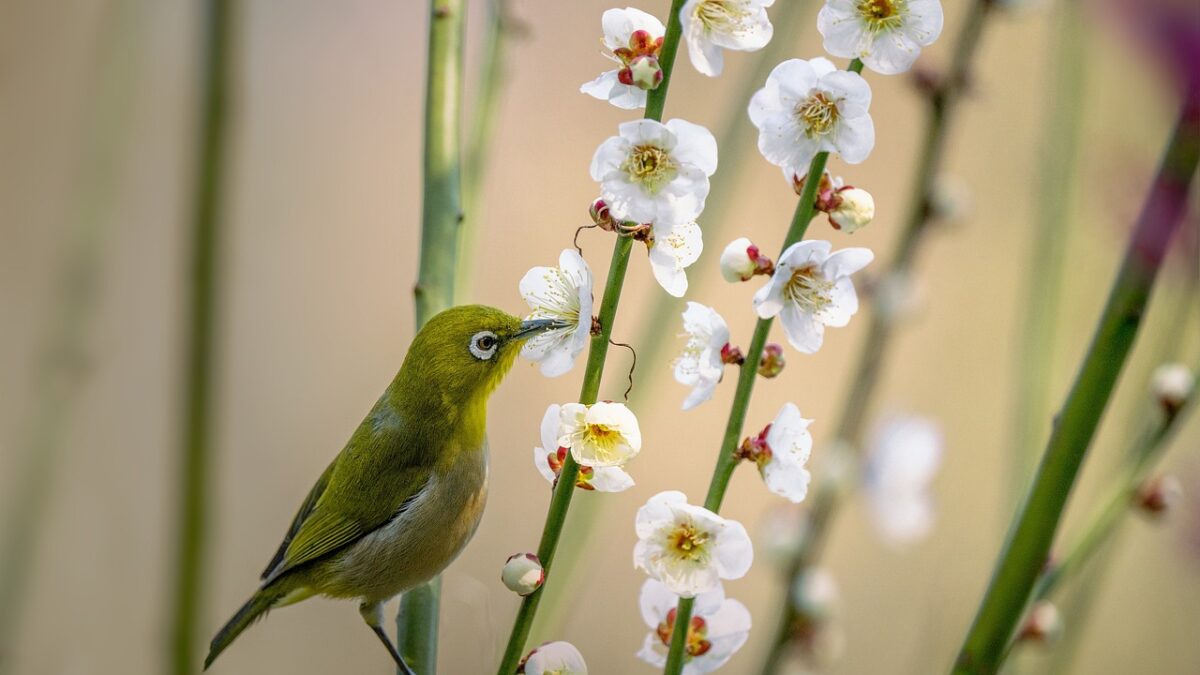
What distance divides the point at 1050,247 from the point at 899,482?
16.6 inches

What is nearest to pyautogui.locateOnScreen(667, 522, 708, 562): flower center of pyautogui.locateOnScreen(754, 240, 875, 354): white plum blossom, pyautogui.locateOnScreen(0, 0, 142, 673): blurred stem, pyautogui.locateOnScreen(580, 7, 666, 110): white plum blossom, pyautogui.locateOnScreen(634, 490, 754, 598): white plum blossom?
pyautogui.locateOnScreen(634, 490, 754, 598): white plum blossom

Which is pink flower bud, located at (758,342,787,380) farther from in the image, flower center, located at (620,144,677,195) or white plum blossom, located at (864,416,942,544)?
white plum blossom, located at (864,416,942,544)

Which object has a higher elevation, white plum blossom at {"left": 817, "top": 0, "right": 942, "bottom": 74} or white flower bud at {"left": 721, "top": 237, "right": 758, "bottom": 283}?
white plum blossom at {"left": 817, "top": 0, "right": 942, "bottom": 74}

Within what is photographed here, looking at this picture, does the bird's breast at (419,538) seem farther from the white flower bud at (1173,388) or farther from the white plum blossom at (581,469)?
the white flower bud at (1173,388)

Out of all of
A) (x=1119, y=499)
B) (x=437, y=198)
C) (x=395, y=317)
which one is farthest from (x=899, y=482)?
(x=395, y=317)

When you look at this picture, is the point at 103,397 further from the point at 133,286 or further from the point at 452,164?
the point at 452,164

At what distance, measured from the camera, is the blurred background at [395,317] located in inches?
62.9

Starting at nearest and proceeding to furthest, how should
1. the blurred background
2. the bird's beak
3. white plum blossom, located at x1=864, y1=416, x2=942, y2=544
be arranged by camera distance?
the bird's beak < white plum blossom, located at x1=864, y1=416, x2=942, y2=544 < the blurred background

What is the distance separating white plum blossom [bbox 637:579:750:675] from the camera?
0.60 metres

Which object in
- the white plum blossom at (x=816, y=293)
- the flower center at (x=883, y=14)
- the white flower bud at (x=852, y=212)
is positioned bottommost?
the white plum blossom at (x=816, y=293)

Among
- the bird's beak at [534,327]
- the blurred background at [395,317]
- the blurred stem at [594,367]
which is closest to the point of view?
the blurred stem at [594,367]

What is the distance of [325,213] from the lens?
7.75 ft

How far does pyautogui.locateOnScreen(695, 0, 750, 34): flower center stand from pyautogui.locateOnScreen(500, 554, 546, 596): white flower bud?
0.88ft

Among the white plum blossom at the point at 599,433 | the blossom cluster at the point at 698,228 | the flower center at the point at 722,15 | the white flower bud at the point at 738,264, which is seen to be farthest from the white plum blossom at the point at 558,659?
the flower center at the point at 722,15
